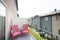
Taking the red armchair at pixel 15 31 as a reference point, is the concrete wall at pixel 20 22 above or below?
above

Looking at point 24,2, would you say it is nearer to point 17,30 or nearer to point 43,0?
point 43,0

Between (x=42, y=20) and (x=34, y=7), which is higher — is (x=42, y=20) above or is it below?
below

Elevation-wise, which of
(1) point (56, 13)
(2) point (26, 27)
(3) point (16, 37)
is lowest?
(3) point (16, 37)

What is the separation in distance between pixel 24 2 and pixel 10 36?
6.60 ft

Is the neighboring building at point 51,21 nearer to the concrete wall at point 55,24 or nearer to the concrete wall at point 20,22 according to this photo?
the concrete wall at point 55,24

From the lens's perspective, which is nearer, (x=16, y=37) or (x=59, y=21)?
Result: (x=16, y=37)

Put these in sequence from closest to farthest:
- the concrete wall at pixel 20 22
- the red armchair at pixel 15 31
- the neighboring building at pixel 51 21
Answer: the red armchair at pixel 15 31, the concrete wall at pixel 20 22, the neighboring building at pixel 51 21

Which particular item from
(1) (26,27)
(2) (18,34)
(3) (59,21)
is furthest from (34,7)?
(3) (59,21)

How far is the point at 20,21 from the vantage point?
388 centimetres

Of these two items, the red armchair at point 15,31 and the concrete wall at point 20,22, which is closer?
the red armchair at point 15,31

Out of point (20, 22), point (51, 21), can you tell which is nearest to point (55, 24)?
point (51, 21)

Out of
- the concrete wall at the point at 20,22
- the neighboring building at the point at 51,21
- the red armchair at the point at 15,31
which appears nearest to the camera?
the red armchair at the point at 15,31

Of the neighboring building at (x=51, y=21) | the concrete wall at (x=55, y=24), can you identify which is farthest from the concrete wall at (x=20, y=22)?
the concrete wall at (x=55, y=24)

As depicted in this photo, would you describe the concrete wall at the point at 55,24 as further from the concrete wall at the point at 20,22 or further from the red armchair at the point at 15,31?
the red armchair at the point at 15,31
